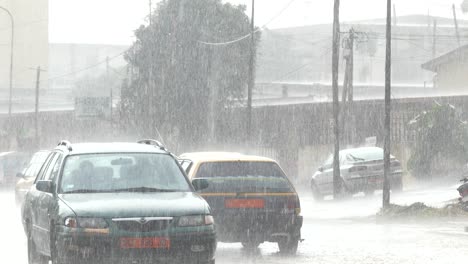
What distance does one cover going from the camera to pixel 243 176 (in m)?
15.8

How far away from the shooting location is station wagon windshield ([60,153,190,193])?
11797 mm

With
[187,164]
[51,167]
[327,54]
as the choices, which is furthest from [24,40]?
[51,167]

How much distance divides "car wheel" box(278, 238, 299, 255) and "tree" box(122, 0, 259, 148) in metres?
44.4

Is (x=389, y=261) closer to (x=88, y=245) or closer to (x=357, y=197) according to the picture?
(x=88, y=245)

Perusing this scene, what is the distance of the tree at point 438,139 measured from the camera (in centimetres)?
3947

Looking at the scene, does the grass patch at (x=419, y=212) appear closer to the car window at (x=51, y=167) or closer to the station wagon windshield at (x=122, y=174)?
the car window at (x=51, y=167)

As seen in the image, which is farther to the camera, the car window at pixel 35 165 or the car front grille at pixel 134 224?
the car window at pixel 35 165

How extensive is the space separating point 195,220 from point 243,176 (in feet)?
16.1

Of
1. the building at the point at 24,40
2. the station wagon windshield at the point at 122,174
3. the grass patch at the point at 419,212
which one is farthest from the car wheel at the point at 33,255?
the building at the point at 24,40

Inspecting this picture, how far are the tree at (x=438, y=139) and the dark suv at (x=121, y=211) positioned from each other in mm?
28091

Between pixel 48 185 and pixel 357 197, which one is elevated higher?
pixel 48 185

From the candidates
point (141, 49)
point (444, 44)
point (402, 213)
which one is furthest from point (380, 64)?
point (402, 213)

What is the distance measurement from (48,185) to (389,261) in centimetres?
493

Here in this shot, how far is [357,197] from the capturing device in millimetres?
33875
